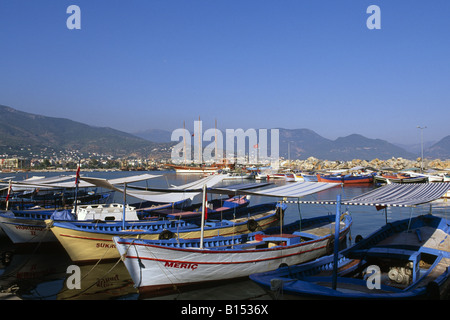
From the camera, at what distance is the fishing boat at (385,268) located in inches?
317

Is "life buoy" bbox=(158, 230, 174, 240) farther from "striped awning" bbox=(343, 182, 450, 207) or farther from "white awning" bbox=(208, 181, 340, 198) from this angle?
"striped awning" bbox=(343, 182, 450, 207)

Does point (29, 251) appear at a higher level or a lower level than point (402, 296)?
lower

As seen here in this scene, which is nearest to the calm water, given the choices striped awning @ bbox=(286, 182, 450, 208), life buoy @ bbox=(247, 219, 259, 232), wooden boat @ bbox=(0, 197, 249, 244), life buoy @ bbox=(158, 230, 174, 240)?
wooden boat @ bbox=(0, 197, 249, 244)

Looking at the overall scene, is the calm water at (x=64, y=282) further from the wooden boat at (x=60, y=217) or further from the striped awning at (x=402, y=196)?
the striped awning at (x=402, y=196)

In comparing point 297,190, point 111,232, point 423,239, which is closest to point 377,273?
point 297,190

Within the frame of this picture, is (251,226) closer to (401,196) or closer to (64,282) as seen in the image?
(401,196)

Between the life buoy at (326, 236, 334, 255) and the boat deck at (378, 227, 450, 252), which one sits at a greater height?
the boat deck at (378, 227, 450, 252)

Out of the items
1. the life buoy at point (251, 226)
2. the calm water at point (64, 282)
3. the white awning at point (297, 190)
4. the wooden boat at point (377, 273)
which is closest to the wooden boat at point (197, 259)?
the calm water at point (64, 282)

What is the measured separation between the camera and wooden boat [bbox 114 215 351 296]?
10.8 metres

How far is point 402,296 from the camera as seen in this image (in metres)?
7.78
